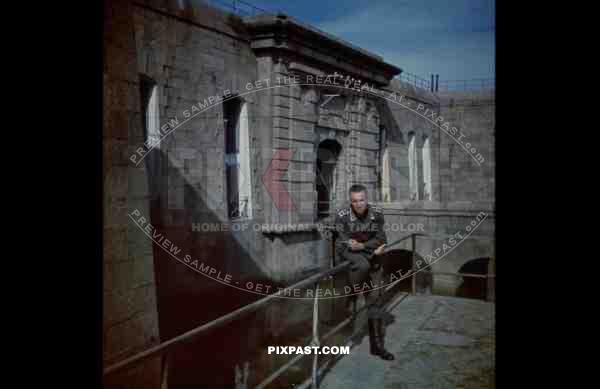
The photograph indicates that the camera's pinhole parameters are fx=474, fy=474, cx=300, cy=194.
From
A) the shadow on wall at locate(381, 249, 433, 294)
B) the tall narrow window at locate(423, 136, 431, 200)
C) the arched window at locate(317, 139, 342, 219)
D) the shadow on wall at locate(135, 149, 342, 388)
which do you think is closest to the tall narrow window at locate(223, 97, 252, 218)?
Result: the shadow on wall at locate(135, 149, 342, 388)

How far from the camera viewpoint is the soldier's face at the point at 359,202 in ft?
12.7

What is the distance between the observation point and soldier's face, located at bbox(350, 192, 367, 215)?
3862 millimetres

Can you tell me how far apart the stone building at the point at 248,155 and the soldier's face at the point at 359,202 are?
2.00 feet

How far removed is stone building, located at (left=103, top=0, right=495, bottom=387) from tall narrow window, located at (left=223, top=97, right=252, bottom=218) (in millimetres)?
17

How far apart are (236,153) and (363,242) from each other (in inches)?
87.9

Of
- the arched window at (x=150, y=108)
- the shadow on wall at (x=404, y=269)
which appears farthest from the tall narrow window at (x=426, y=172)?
the arched window at (x=150, y=108)

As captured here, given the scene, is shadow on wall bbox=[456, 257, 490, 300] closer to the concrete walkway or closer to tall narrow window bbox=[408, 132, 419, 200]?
tall narrow window bbox=[408, 132, 419, 200]

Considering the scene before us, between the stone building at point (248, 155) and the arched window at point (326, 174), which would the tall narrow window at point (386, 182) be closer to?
the stone building at point (248, 155)

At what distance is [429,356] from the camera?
3.67 meters

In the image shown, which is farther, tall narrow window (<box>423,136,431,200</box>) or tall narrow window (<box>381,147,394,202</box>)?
tall narrow window (<box>381,147,394,202</box>)

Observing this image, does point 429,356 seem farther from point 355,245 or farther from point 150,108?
point 150,108

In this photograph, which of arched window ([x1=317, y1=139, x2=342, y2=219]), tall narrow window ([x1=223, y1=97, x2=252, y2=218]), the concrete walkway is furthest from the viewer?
tall narrow window ([x1=223, y1=97, x2=252, y2=218])
